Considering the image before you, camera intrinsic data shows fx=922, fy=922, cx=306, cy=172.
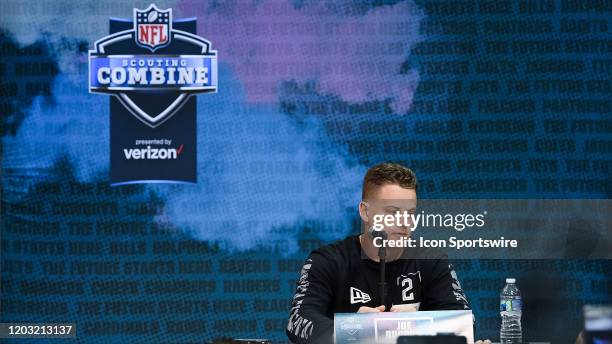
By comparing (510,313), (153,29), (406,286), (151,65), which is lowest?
(510,313)

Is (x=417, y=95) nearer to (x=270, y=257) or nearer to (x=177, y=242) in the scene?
(x=270, y=257)

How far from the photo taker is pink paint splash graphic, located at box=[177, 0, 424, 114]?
4555mm

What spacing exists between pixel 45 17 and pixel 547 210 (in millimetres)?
2654

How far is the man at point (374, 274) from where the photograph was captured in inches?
116

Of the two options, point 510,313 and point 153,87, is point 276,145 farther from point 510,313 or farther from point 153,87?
point 510,313

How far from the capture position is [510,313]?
12.2 feet

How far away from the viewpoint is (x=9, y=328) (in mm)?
4602

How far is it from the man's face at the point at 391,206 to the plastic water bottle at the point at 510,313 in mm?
508

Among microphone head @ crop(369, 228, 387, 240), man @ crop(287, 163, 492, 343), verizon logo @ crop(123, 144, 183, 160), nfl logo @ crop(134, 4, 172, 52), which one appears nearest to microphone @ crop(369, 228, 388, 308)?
microphone head @ crop(369, 228, 387, 240)

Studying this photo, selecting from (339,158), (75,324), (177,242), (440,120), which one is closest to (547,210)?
(440,120)

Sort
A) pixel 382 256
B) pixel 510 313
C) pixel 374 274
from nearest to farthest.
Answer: pixel 382 256 → pixel 374 274 → pixel 510 313

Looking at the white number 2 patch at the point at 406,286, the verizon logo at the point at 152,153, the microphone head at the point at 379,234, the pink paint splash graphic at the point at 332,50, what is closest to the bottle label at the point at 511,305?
the white number 2 patch at the point at 406,286

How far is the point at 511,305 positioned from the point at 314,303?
1.42 meters

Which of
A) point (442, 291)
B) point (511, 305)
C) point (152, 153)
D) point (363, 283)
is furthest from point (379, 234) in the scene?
point (152, 153)
